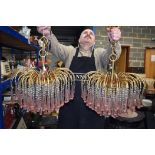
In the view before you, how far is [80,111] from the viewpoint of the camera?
4.42ft

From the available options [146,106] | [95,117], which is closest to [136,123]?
[146,106]

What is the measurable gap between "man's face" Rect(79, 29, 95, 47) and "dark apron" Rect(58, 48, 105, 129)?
0.14 meters

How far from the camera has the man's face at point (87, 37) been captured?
1.13m

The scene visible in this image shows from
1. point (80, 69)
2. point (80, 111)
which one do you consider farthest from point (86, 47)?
point (80, 111)

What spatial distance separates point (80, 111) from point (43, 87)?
0.46 metres

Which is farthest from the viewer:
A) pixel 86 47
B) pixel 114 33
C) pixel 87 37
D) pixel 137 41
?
pixel 137 41

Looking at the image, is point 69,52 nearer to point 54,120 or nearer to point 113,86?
point 113,86

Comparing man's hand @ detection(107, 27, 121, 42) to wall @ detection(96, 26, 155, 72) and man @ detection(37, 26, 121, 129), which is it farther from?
wall @ detection(96, 26, 155, 72)

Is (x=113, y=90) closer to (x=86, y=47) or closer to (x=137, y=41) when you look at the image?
(x=86, y=47)

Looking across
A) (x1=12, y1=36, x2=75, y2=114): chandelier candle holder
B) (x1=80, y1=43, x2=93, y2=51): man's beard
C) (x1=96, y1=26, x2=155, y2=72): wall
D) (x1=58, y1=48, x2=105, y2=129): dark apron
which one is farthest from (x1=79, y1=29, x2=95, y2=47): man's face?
(x1=96, y1=26, x2=155, y2=72): wall

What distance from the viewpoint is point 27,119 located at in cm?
254

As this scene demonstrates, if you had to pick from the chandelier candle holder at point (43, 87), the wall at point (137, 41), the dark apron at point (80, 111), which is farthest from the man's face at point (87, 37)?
the wall at point (137, 41)

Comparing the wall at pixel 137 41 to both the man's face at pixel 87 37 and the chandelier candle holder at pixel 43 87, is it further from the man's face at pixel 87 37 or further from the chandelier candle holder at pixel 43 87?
the chandelier candle holder at pixel 43 87
